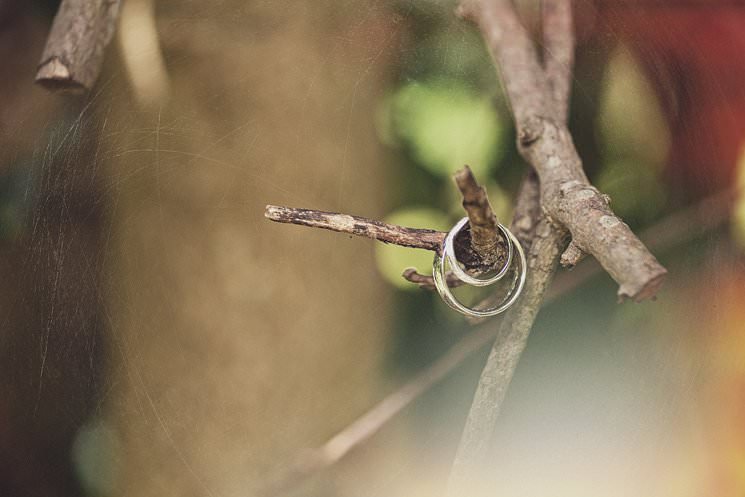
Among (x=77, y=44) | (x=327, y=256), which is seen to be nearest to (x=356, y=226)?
(x=327, y=256)

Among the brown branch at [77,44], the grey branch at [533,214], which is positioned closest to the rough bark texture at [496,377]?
the grey branch at [533,214]

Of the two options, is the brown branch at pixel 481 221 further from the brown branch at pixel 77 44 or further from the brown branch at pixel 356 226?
the brown branch at pixel 77 44

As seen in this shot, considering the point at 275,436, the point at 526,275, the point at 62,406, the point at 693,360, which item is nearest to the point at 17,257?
the point at 62,406

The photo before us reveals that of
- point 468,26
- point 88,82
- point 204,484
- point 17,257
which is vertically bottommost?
point 204,484

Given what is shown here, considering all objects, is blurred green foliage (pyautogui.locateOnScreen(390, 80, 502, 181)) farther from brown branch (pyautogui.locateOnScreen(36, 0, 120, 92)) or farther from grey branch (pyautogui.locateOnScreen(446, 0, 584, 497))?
brown branch (pyautogui.locateOnScreen(36, 0, 120, 92))

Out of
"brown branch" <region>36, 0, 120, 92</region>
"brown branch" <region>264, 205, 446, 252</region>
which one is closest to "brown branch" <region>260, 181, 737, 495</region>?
"brown branch" <region>264, 205, 446, 252</region>

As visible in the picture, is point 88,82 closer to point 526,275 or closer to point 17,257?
point 17,257

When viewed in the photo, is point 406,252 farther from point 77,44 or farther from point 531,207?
point 77,44
